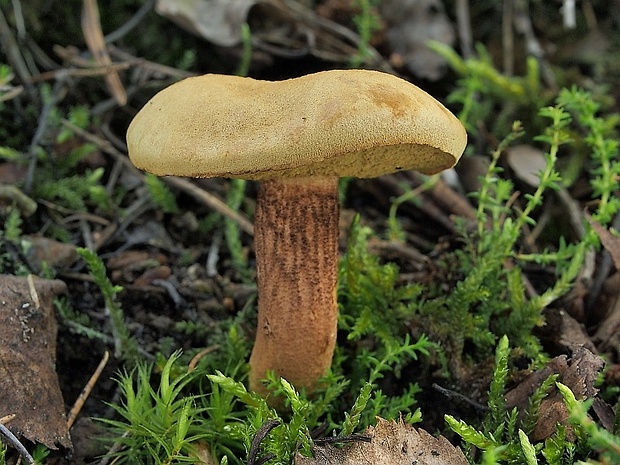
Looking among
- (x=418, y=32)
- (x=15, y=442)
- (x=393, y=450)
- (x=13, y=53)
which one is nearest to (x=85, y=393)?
(x=15, y=442)

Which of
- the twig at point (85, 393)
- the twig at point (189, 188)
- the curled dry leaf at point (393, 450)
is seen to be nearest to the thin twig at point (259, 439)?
the curled dry leaf at point (393, 450)

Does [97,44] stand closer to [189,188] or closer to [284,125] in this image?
A: [189,188]

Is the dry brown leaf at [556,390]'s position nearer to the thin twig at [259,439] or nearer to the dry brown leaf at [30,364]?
the thin twig at [259,439]

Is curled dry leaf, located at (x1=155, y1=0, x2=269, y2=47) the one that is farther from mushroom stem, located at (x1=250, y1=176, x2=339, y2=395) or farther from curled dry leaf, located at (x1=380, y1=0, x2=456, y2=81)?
mushroom stem, located at (x1=250, y1=176, x2=339, y2=395)

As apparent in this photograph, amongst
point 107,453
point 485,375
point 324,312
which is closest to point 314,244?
point 324,312

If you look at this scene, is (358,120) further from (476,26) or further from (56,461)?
(476,26)
